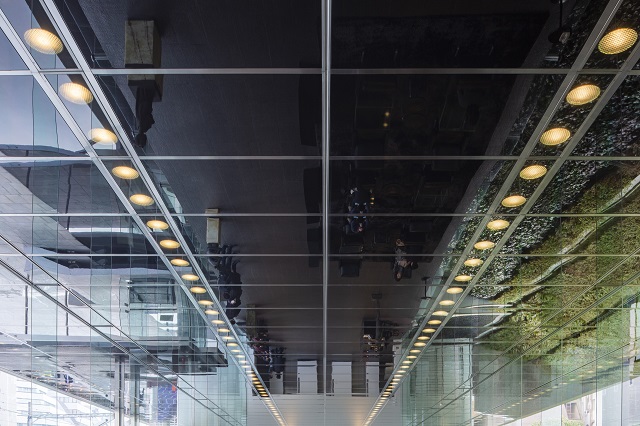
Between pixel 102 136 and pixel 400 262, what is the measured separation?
5.27 m

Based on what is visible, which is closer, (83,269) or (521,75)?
(521,75)

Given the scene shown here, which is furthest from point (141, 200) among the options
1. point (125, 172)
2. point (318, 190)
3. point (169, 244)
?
point (318, 190)

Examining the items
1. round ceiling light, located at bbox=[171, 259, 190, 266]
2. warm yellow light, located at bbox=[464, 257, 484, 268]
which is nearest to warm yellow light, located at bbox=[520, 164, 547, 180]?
warm yellow light, located at bbox=[464, 257, 484, 268]

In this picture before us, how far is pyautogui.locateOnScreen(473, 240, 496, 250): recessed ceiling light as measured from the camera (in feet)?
33.8

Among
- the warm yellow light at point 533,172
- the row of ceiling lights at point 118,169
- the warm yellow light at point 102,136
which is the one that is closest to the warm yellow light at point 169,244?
the row of ceiling lights at point 118,169

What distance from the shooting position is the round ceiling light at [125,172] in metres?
8.05

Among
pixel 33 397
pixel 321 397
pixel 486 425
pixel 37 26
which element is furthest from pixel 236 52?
pixel 321 397

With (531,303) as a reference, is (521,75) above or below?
above

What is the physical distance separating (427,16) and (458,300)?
8.46 meters

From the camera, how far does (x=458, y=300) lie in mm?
13336

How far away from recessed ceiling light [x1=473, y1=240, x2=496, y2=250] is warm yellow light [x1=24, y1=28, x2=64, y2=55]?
6.20 meters

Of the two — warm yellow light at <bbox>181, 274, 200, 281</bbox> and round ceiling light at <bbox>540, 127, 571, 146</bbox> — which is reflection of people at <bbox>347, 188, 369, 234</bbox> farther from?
warm yellow light at <bbox>181, 274, 200, 281</bbox>

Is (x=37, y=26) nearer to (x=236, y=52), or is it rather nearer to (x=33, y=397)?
(x=236, y=52)

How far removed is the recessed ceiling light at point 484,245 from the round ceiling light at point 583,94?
3.90 metres
